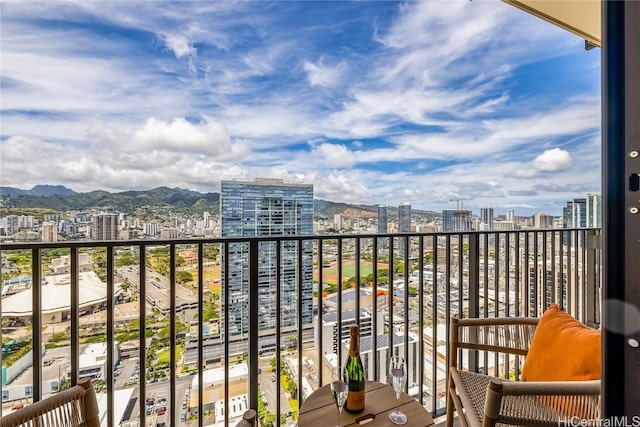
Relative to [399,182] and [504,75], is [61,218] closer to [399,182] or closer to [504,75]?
[399,182]

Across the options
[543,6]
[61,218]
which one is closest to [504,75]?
[543,6]

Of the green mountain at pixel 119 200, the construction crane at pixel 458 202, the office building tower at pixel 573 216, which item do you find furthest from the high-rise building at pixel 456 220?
the green mountain at pixel 119 200

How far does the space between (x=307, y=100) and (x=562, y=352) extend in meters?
4.35

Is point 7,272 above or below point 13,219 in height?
below

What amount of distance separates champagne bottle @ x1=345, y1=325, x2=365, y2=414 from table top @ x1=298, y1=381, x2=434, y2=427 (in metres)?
0.03

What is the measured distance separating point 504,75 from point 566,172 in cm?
183

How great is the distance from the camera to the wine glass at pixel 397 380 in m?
1.29

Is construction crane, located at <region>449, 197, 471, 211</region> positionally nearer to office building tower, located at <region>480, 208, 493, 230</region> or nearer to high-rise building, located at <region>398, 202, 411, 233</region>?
office building tower, located at <region>480, 208, 493, 230</region>

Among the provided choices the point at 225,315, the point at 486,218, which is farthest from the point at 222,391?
the point at 486,218

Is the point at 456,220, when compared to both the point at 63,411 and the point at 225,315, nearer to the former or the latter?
the point at 225,315

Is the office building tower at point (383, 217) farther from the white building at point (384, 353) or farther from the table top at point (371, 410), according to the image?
the table top at point (371, 410)

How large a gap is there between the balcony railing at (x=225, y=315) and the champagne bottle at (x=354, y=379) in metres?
0.66

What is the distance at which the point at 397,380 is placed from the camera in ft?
4.33

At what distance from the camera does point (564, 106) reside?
3924 mm
